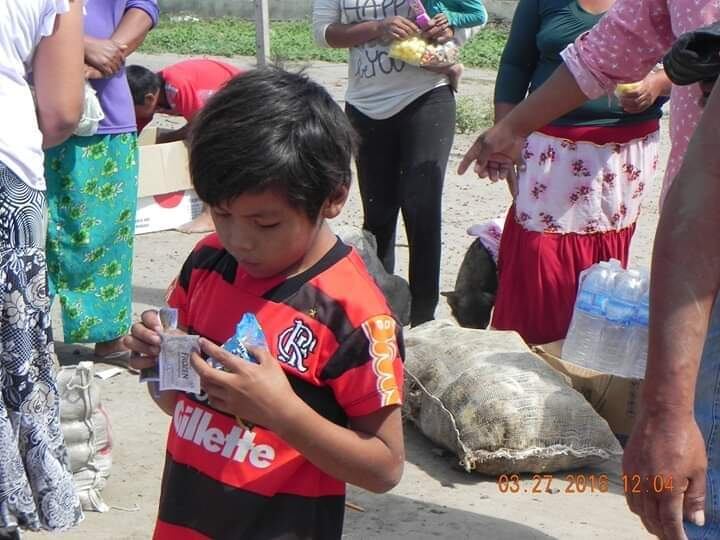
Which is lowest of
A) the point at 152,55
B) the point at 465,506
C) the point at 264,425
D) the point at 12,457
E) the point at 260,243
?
the point at 152,55

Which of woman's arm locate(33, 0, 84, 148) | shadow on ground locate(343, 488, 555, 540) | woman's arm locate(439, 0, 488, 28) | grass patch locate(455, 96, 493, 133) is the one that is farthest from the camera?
grass patch locate(455, 96, 493, 133)

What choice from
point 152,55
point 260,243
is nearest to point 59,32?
point 260,243

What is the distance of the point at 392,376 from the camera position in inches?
84.6

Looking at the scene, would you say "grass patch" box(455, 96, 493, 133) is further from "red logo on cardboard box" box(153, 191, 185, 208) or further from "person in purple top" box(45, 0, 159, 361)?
"person in purple top" box(45, 0, 159, 361)

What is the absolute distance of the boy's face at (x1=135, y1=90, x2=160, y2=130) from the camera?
7086mm

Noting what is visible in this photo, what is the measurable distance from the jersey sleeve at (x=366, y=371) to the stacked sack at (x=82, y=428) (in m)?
1.98

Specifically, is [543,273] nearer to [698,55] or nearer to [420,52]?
[420,52]

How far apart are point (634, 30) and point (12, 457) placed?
206 cm

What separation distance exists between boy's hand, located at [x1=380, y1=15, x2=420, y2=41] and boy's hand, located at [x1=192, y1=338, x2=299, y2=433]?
3446 millimetres

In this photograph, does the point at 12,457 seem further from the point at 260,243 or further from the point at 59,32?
the point at 260,243

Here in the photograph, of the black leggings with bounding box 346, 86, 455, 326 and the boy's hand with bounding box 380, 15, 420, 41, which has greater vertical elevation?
the boy's hand with bounding box 380, 15, 420, 41

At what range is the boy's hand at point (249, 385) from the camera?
6.62 ft

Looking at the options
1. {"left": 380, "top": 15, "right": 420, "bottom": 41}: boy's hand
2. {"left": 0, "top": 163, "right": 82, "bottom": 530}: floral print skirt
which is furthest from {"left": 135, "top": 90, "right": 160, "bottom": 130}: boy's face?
{"left": 0, "top": 163, "right": 82, "bottom": 530}: floral print skirt

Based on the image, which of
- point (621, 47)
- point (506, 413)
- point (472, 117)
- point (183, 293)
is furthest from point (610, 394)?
point (472, 117)
